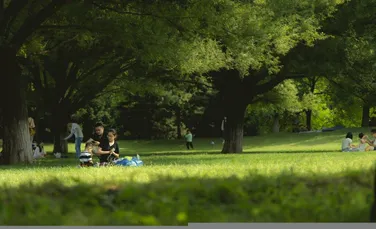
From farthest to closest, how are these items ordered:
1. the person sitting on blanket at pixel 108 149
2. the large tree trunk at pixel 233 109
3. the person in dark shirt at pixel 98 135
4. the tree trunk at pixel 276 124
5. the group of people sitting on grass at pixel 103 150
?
the tree trunk at pixel 276 124 < the large tree trunk at pixel 233 109 < the person in dark shirt at pixel 98 135 < the person sitting on blanket at pixel 108 149 < the group of people sitting on grass at pixel 103 150

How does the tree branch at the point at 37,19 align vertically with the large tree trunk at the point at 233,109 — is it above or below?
above

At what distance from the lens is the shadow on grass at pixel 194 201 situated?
5695mm

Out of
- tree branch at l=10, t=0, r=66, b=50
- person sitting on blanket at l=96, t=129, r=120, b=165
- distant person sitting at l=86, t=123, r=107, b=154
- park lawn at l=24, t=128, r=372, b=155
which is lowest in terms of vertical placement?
park lawn at l=24, t=128, r=372, b=155

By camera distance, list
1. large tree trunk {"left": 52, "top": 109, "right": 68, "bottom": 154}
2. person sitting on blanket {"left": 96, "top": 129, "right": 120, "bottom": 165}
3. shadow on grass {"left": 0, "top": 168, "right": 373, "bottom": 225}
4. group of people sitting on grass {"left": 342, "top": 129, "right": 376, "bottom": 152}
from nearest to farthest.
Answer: shadow on grass {"left": 0, "top": 168, "right": 373, "bottom": 225}, person sitting on blanket {"left": 96, "top": 129, "right": 120, "bottom": 165}, group of people sitting on grass {"left": 342, "top": 129, "right": 376, "bottom": 152}, large tree trunk {"left": 52, "top": 109, "right": 68, "bottom": 154}

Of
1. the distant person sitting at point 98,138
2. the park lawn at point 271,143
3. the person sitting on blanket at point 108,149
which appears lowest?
the park lawn at point 271,143

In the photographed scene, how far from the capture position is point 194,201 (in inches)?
251

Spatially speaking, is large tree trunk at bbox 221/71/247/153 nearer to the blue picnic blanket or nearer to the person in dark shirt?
the person in dark shirt

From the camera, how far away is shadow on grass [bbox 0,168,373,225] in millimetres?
5695

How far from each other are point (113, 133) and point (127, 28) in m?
6.38

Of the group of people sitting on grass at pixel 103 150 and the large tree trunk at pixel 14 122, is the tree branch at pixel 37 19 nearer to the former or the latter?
the large tree trunk at pixel 14 122

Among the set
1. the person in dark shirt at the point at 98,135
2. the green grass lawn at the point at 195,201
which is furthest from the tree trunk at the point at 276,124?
the green grass lawn at the point at 195,201

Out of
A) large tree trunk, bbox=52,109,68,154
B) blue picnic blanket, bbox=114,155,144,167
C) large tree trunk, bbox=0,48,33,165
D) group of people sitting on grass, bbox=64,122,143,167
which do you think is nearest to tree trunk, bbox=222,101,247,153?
large tree trunk, bbox=52,109,68,154

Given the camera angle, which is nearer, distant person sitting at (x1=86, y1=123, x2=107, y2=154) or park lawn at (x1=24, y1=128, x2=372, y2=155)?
distant person sitting at (x1=86, y1=123, x2=107, y2=154)

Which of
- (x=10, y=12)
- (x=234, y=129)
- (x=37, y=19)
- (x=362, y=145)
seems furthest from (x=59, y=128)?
(x=362, y=145)
